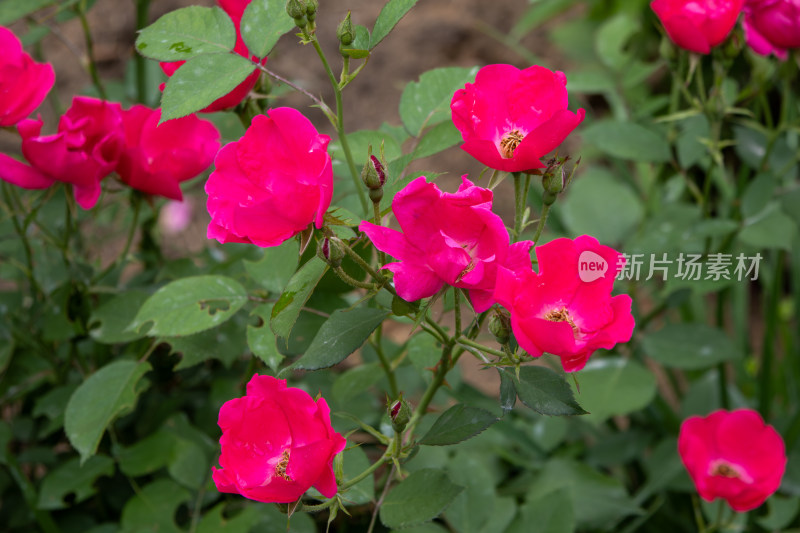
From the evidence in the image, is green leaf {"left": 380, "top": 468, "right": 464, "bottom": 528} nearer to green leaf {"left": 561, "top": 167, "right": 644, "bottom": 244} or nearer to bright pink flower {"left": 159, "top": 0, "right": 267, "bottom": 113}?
bright pink flower {"left": 159, "top": 0, "right": 267, "bottom": 113}

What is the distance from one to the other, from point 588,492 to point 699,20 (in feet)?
2.06

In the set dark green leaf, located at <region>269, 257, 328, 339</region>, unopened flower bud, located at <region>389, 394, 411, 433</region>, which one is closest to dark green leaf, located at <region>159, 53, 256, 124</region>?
dark green leaf, located at <region>269, 257, 328, 339</region>

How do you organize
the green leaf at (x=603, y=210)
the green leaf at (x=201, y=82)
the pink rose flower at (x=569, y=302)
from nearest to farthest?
1. the pink rose flower at (x=569, y=302)
2. the green leaf at (x=201, y=82)
3. the green leaf at (x=603, y=210)

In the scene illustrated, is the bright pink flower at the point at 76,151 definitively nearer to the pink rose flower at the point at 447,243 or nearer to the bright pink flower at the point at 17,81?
the bright pink flower at the point at 17,81

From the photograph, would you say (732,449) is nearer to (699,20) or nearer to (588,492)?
(588,492)

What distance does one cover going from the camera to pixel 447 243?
0.46 m

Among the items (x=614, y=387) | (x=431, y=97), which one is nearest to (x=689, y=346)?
(x=614, y=387)

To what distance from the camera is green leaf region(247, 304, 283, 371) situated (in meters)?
0.65

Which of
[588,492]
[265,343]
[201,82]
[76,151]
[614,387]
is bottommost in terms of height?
[588,492]

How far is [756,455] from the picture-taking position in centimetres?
92

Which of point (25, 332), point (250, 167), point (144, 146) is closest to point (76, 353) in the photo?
point (25, 332)

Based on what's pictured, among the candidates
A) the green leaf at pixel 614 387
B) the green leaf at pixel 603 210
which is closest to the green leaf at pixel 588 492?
the green leaf at pixel 614 387

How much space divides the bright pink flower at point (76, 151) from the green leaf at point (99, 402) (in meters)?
0.17

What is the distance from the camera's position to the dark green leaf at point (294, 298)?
20.1 inches
